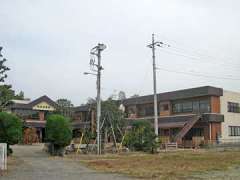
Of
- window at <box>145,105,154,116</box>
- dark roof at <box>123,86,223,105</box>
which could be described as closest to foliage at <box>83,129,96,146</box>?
dark roof at <box>123,86,223,105</box>

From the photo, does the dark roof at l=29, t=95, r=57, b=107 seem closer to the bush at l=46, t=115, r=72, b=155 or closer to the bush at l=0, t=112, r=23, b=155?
the bush at l=46, t=115, r=72, b=155

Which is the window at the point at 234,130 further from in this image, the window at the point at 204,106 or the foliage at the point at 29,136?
the foliage at the point at 29,136

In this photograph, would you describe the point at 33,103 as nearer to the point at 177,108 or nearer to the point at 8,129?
the point at 177,108

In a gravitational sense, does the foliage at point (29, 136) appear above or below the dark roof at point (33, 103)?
below

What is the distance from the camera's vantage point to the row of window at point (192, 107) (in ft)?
161

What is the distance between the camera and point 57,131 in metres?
29.0

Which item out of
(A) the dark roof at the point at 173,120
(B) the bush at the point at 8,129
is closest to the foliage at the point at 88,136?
(B) the bush at the point at 8,129

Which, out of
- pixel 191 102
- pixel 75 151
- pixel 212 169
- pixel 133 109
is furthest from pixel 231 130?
pixel 212 169

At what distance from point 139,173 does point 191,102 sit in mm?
34324

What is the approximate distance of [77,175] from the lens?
1711 cm

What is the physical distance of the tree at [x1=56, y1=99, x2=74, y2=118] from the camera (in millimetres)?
62559

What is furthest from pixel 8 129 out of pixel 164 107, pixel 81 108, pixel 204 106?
pixel 81 108

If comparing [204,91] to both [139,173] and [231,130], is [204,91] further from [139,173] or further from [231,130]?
[139,173]

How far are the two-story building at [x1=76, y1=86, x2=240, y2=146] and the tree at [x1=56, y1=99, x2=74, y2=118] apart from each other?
13465 mm
